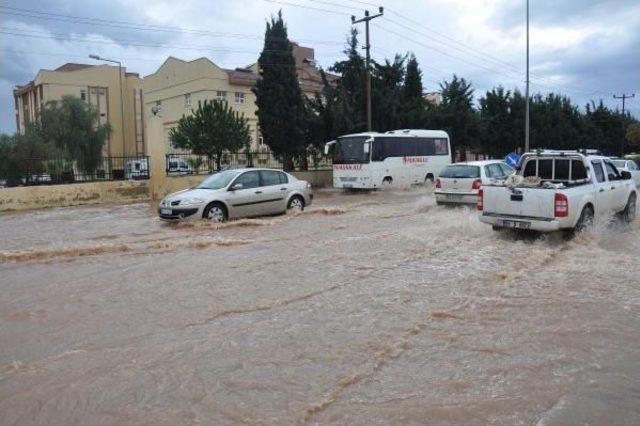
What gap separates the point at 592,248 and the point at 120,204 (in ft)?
53.8

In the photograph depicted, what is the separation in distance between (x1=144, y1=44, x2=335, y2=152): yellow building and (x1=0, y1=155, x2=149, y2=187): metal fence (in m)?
28.5

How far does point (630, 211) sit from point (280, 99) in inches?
792

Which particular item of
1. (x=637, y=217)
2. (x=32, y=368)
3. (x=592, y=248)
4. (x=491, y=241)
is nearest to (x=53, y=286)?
(x=32, y=368)

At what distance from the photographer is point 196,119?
102 ft

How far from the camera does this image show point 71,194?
21.3 meters

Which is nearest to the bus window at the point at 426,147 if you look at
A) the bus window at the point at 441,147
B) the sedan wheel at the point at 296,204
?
the bus window at the point at 441,147

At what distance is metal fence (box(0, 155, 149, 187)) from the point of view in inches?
864

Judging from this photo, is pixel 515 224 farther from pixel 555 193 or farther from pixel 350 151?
pixel 350 151

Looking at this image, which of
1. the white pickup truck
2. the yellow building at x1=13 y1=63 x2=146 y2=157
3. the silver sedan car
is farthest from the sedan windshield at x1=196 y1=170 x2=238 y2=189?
the yellow building at x1=13 y1=63 x2=146 y2=157

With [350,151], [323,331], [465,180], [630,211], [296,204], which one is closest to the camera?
[323,331]

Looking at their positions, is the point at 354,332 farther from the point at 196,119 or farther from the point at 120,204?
the point at 196,119

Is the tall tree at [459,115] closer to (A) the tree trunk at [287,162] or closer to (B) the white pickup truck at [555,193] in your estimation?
(A) the tree trunk at [287,162]

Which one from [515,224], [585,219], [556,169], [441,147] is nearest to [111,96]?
[441,147]

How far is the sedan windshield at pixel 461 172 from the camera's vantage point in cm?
1702
